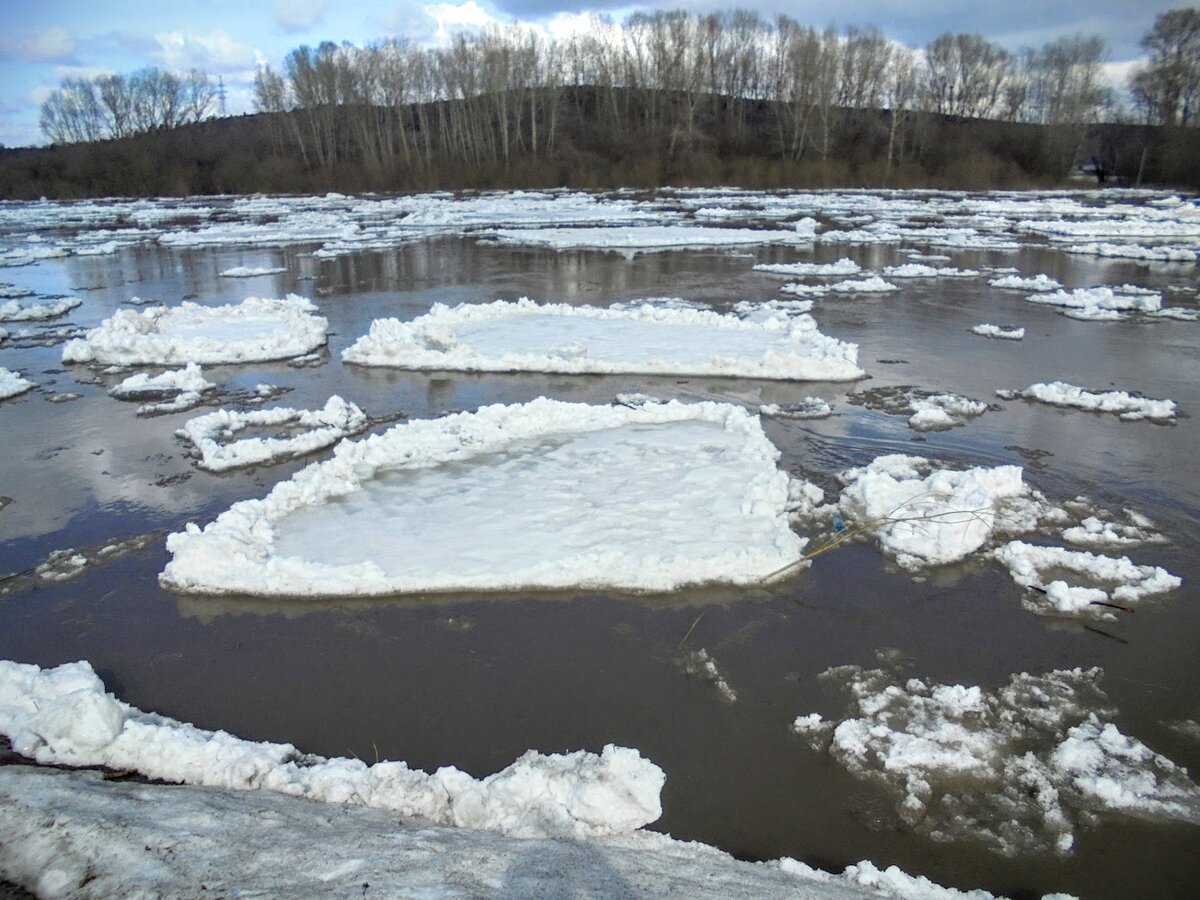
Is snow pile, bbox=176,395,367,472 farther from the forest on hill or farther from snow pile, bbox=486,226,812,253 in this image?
the forest on hill

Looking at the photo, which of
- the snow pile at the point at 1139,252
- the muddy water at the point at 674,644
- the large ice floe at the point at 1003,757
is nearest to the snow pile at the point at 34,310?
the muddy water at the point at 674,644

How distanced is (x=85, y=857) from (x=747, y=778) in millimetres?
2869

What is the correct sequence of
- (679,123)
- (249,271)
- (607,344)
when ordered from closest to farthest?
(607,344) < (249,271) < (679,123)

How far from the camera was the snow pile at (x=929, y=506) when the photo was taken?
621 cm

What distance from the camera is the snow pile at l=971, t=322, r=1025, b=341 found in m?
12.8

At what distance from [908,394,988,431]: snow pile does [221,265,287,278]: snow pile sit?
54.9 ft

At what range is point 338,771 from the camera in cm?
390

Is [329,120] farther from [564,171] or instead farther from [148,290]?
[148,290]

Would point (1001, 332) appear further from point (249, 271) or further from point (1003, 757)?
point (249, 271)

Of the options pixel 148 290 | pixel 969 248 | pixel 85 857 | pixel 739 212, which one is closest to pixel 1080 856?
pixel 85 857

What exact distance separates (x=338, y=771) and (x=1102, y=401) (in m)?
9.30

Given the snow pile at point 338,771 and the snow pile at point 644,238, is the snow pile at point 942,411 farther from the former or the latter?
the snow pile at point 644,238

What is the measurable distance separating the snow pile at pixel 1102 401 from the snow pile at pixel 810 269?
31.2 feet

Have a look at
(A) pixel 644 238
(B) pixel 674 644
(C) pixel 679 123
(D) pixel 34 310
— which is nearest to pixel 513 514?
(B) pixel 674 644
